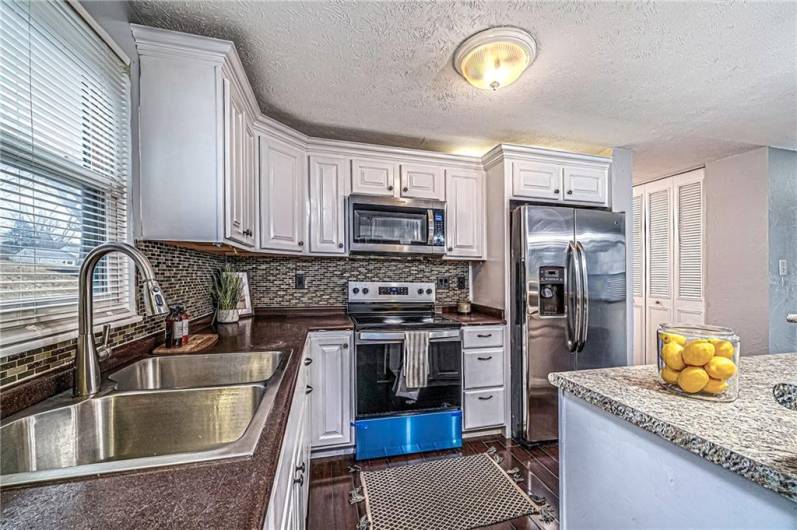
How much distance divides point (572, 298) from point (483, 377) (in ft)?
2.84

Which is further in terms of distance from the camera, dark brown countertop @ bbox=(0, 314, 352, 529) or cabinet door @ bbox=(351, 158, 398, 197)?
cabinet door @ bbox=(351, 158, 398, 197)

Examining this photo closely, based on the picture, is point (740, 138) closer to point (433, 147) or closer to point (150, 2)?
point (433, 147)

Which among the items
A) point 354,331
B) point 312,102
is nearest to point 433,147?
point 312,102

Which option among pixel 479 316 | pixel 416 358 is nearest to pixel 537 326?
pixel 479 316

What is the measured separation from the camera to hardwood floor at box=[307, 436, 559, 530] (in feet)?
5.42

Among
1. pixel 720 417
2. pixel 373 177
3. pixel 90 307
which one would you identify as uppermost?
pixel 373 177

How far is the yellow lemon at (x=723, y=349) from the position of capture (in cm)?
84

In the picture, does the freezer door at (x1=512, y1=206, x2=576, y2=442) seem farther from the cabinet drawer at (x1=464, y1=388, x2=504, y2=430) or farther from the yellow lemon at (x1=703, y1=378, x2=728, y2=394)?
the yellow lemon at (x1=703, y1=378, x2=728, y2=394)

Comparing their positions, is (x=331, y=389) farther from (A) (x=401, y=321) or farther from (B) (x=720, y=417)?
(B) (x=720, y=417)

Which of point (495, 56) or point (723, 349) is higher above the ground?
point (495, 56)

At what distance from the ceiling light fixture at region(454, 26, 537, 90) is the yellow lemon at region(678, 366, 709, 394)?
1457 millimetres

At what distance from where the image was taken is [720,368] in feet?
2.66

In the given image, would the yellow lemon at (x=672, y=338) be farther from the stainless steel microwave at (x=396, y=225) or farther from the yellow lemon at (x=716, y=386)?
the stainless steel microwave at (x=396, y=225)

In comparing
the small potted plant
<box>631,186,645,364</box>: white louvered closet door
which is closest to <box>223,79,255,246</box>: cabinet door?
the small potted plant
